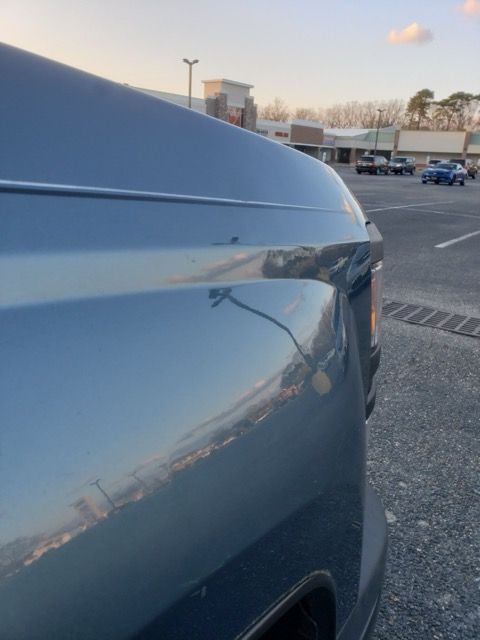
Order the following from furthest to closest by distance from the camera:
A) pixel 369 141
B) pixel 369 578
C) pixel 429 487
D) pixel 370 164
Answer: pixel 369 141 < pixel 370 164 < pixel 429 487 < pixel 369 578

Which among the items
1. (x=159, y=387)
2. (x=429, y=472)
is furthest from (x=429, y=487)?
(x=159, y=387)

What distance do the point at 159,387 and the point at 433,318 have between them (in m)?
5.22

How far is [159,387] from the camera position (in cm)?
85

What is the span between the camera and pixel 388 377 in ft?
13.6

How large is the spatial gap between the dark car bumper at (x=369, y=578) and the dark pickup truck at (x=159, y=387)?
0.03 meters

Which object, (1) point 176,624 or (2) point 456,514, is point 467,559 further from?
(1) point 176,624

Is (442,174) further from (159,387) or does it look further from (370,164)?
(159,387)

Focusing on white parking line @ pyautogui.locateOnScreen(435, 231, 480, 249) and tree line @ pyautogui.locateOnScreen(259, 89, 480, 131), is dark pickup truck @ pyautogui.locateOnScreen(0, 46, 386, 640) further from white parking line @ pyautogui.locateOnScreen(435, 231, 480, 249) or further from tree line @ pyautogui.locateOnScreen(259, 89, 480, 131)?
tree line @ pyautogui.locateOnScreen(259, 89, 480, 131)

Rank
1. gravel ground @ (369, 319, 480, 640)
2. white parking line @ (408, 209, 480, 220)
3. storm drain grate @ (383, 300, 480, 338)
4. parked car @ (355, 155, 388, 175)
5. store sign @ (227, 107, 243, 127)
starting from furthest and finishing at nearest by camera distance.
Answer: parked car @ (355, 155, 388, 175) < store sign @ (227, 107, 243, 127) < white parking line @ (408, 209, 480, 220) < storm drain grate @ (383, 300, 480, 338) < gravel ground @ (369, 319, 480, 640)

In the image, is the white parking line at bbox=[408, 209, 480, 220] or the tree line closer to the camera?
the white parking line at bbox=[408, 209, 480, 220]

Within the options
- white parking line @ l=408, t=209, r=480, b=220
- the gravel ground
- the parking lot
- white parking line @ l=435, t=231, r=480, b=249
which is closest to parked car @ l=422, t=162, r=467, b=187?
white parking line @ l=408, t=209, r=480, b=220

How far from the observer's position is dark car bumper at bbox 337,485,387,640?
1365mm

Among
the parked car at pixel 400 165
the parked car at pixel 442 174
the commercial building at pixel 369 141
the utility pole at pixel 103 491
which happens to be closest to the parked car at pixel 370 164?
the parked car at pixel 400 165

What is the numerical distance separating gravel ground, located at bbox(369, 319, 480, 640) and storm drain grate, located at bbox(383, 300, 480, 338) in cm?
66
